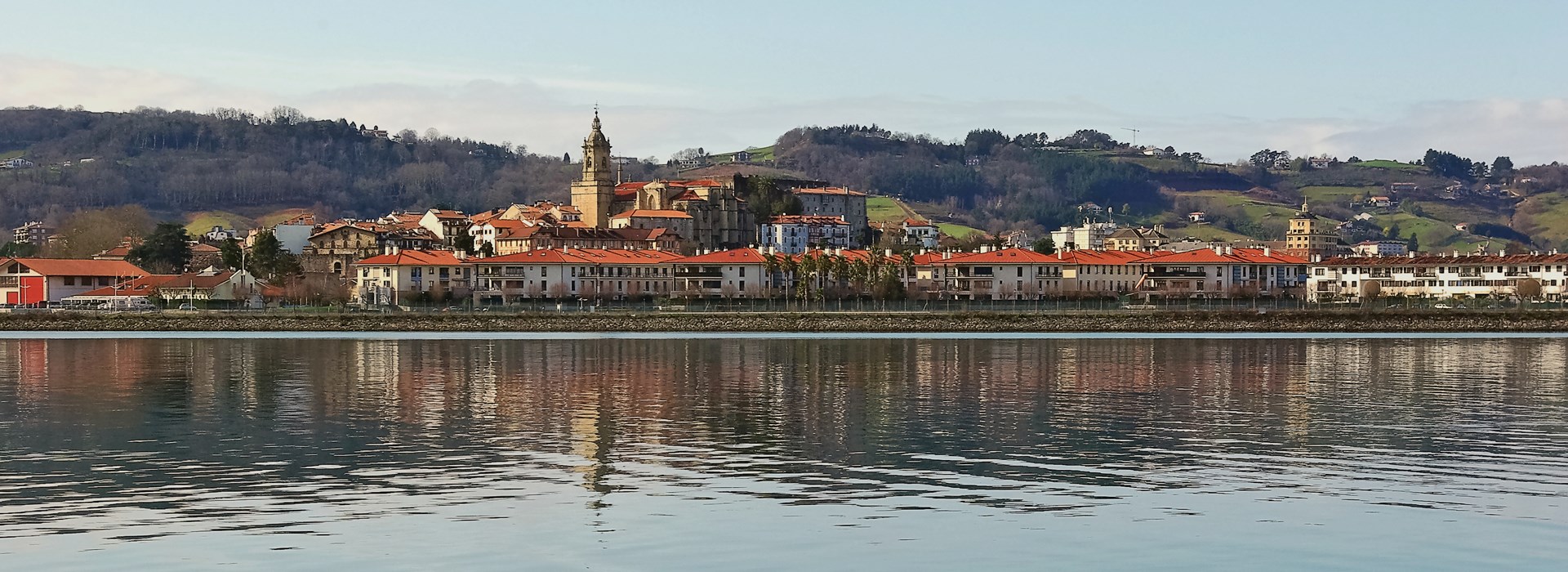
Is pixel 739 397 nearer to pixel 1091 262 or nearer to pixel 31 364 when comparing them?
pixel 31 364

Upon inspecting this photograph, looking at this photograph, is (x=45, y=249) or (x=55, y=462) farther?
(x=45, y=249)

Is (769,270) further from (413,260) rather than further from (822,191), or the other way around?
(822,191)

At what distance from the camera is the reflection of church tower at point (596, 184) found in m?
148

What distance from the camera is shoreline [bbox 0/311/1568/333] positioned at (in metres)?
75.2

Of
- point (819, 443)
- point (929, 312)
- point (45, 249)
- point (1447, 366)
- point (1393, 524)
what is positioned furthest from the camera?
point (45, 249)

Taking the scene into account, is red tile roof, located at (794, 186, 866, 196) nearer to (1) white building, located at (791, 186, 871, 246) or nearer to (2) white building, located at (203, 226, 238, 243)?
(1) white building, located at (791, 186, 871, 246)

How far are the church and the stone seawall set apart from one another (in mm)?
65576

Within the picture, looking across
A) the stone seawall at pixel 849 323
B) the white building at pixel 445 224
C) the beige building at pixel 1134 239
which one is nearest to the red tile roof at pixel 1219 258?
the stone seawall at pixel 849 323

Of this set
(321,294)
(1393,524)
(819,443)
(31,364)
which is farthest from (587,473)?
(321,294)

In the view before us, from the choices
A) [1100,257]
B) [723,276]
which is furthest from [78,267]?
[1100,257]

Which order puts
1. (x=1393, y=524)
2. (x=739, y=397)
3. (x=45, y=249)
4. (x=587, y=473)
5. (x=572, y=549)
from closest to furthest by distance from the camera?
(x=572, y=549), (x=1393, y=524), (x=587, y=473), (x=739, y=397), (x=45, y=249)

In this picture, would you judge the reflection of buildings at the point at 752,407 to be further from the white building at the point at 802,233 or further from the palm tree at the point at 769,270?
the white building at the point at 802,233

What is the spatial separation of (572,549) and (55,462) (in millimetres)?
10424

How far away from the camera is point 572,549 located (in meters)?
16.0
